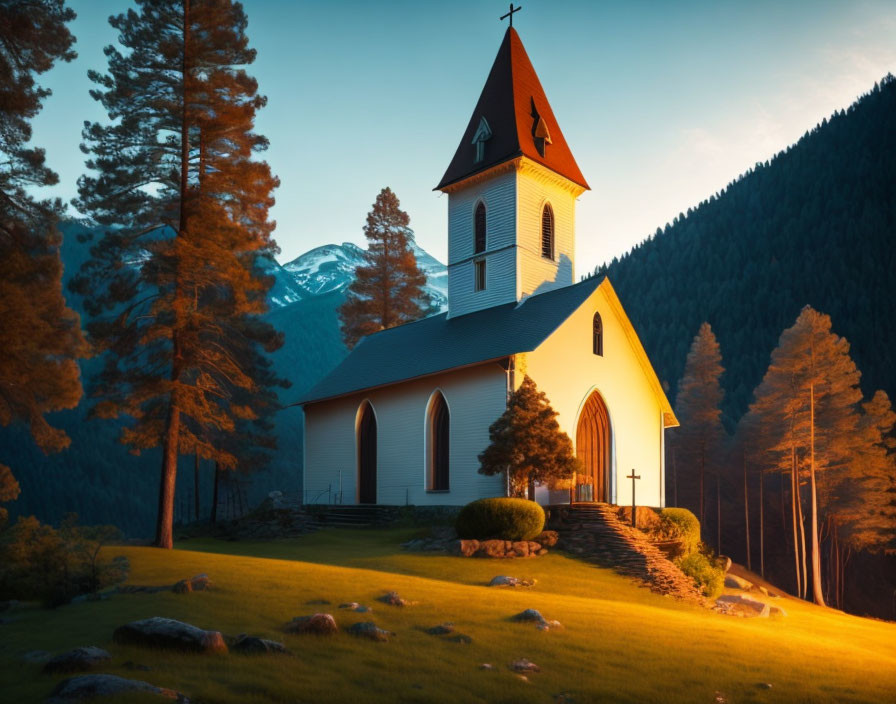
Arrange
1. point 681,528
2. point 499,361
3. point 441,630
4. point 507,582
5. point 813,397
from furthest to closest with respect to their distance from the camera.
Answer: point 813,397 → point 499,361 → point 681,528 → point 507,582 → point 441,630

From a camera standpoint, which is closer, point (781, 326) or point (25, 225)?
point (25, 225)

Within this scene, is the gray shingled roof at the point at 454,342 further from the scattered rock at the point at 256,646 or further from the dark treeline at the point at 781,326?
the scattered rock at the point at 256,646

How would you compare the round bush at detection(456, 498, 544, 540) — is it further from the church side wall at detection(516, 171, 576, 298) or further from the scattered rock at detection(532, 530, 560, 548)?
the church side wall at detection(516, 171, 576, 298)

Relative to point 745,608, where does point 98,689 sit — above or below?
above

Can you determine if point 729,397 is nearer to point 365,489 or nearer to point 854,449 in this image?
point 854,449

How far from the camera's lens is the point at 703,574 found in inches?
910

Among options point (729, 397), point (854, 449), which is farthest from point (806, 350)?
point (729, 397)

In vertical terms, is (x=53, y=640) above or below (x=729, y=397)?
below

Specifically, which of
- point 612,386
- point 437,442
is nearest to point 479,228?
point 612,386

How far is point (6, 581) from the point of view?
48.0 feet

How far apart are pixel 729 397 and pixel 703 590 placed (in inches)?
3431

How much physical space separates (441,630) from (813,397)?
106ft

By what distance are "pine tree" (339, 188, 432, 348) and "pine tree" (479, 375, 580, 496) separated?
22707 mm

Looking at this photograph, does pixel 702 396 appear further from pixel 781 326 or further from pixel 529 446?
pixel 781 326
